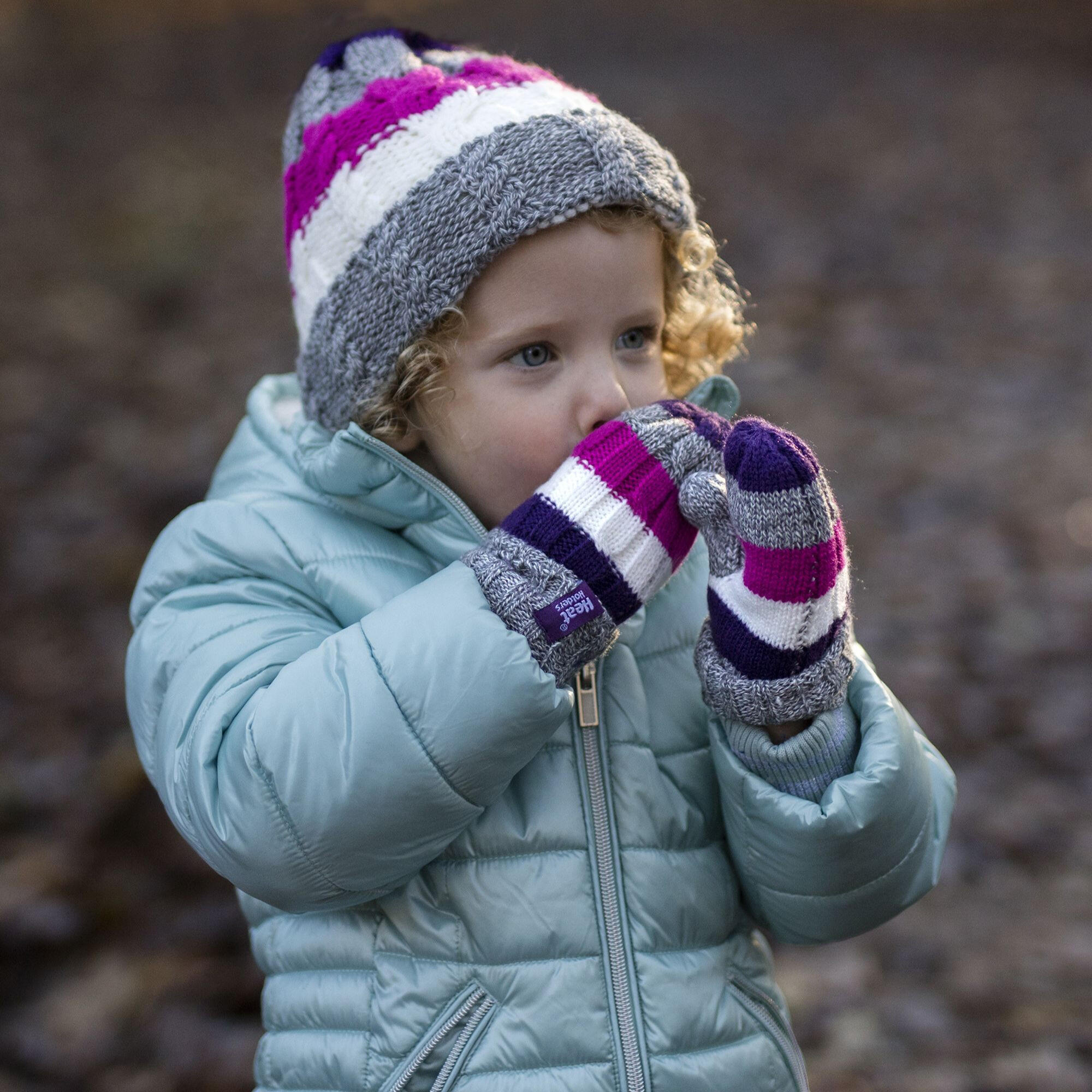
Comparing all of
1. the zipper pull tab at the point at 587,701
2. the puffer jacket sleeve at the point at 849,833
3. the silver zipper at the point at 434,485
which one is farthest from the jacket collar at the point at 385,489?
the puffer jacket sleeve at the point at 849,833

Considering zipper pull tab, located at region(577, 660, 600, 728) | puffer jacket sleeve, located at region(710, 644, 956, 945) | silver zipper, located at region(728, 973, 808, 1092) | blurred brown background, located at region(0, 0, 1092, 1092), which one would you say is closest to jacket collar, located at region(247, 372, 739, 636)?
zipper pull tab, located at region(577, 660, 600, 728)

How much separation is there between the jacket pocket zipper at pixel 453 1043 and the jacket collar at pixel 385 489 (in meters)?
0.60

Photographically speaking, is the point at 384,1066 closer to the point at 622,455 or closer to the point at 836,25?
the point at 622,455

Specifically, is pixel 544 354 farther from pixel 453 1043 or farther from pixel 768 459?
pixel 453 1043

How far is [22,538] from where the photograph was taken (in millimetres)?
4621

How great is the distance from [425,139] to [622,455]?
60cm

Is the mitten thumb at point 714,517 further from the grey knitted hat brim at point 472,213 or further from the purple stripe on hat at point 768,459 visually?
the grey knitted hat brim at point 472,213

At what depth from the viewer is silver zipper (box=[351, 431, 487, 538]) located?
1.73 metres

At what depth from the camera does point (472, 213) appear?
5.51ft

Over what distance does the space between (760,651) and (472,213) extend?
759mm

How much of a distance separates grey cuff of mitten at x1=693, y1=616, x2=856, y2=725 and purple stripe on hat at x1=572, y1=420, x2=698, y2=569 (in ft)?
0.50

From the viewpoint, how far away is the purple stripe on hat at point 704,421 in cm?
164

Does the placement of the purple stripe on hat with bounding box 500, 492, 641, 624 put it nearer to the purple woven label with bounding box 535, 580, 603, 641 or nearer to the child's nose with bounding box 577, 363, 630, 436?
the purple woven label with bounding box 535, 580, 603, 641

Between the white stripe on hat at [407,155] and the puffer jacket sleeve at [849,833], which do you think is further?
the white stripe on hat at [407,155]
